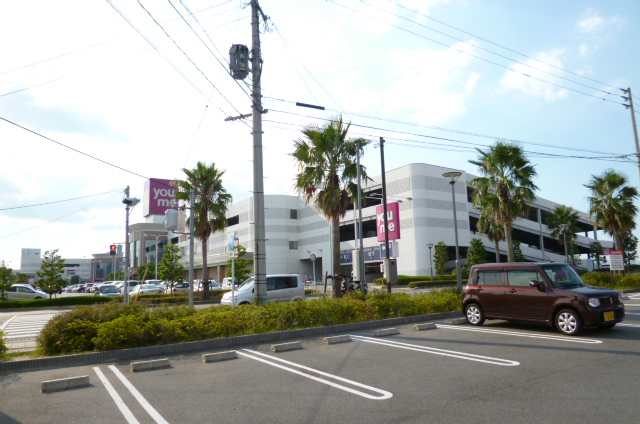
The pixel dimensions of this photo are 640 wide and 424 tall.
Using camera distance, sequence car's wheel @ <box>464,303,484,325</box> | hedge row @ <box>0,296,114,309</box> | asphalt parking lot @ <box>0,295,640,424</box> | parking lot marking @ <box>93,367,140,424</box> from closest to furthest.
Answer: asphalt parking lot @ <box>0,295,640,424</box>, parking lot marking @ <box>93,367,140,424</box>, car's wheel @ <box>464,303,484,325</box>, hedge row @ <box>0,296,114,309</box>

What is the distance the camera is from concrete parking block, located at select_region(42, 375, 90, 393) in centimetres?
625

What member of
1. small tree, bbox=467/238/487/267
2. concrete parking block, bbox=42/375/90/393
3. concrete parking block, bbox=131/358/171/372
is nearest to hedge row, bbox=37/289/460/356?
concrete parking block, bbox=131/358/171/372

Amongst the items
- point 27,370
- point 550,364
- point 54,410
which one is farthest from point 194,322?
point 550,364

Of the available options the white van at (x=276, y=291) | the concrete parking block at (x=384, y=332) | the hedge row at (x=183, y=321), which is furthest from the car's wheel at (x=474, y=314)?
the white van at (x=276, y=291)

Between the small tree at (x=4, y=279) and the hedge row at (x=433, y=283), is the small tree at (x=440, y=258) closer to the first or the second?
the hedge row at (x=433, y=283)

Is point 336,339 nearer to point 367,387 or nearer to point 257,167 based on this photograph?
point 367,387

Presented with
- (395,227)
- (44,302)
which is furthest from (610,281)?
(44,302)

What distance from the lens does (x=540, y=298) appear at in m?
10.4

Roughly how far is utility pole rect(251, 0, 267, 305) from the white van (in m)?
5.50

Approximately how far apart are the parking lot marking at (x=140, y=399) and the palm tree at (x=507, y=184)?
22.3 meters

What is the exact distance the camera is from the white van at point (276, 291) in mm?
18048

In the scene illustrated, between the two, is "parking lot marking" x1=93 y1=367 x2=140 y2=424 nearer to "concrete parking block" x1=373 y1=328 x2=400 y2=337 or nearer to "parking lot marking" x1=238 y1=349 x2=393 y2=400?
"parking lot marking" x1=238 y1=349 x2=393 y2=400

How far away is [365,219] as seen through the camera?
175ft

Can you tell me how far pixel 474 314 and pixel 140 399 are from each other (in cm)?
911
